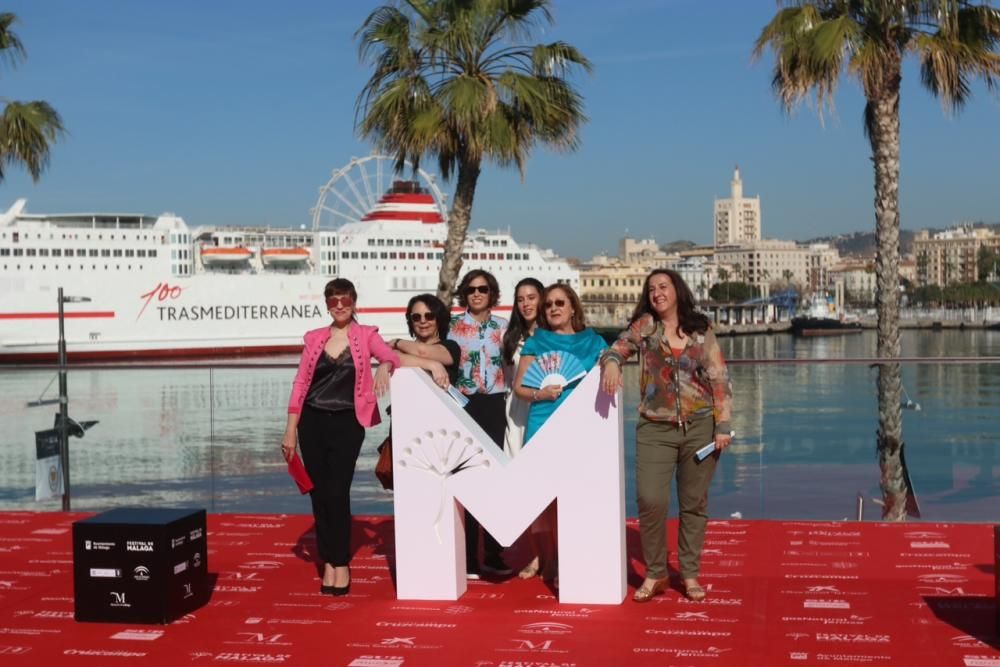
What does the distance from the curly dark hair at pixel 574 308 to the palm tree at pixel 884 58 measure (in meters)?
5.97

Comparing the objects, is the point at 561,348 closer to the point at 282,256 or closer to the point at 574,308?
the point at 574,308

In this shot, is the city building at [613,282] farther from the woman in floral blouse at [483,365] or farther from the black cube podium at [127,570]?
the black cube podium at [127,570]

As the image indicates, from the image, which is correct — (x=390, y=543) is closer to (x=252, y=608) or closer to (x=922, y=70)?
(x=252, y=608)

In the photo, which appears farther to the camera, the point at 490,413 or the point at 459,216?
the point at 459,216

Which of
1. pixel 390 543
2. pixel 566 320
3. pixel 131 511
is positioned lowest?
pixel 390 543

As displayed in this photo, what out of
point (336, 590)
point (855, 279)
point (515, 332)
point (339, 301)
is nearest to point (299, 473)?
point (336, 590)

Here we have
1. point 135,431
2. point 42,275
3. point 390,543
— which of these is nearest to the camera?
point 390,543

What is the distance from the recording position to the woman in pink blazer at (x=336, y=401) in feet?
14.0

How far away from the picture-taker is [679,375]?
4.05 meters

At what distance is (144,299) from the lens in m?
44.0

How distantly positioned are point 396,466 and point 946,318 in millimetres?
108603

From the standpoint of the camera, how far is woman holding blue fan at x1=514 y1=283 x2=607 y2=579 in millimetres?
4172

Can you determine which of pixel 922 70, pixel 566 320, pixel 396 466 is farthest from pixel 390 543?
pixel 922 70

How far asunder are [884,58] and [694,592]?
687 centimetres
